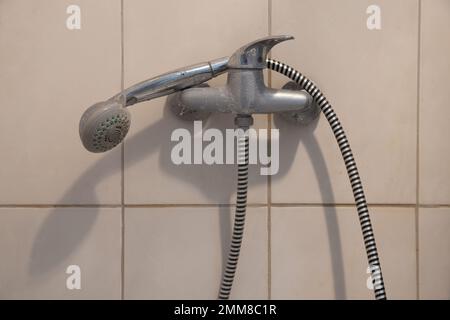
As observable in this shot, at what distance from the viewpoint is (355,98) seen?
79 cm

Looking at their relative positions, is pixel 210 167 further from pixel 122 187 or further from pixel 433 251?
pixel 433 251

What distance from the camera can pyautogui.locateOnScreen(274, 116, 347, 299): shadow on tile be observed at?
0.79 m

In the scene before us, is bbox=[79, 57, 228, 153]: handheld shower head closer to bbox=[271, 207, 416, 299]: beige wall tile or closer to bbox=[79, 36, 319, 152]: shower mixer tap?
bbox=[79, 36, 319, 152]: shower mixer tap

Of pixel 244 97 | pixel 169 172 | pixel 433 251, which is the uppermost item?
pixel 244 97

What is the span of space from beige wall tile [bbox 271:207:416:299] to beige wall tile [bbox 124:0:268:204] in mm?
70

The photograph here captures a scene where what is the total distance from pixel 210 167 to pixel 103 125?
0.64 ft

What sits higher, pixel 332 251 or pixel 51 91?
pixel 51 91

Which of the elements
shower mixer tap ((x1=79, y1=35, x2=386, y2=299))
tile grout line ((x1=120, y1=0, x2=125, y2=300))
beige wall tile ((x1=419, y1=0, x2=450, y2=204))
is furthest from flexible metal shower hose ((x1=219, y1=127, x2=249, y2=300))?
beige wall tile ((x1=419, y1=0, x2=450, y2=204))

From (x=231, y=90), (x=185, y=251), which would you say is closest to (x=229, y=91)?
(x=231, y=90)

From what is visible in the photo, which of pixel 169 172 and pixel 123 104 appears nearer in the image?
pixel 123 104
